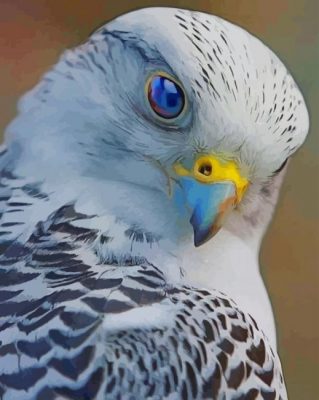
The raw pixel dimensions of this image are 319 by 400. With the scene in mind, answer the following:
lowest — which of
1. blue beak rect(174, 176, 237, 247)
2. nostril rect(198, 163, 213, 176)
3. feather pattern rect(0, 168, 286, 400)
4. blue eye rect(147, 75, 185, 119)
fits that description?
feather pattern rect(0, 168, 286, 400)

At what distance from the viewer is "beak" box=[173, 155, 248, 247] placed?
65cm

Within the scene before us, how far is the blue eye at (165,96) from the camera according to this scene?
0.67 metres

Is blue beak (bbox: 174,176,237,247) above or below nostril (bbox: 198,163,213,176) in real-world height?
below

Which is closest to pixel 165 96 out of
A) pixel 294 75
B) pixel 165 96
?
pixel 165 96

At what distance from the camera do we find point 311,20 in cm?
83

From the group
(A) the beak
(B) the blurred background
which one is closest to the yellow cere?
(A) the beak

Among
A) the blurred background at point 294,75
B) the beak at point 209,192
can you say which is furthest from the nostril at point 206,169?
the blurred background at point 294,75

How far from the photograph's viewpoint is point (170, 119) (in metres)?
0.67

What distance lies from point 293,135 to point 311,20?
188 millimetres

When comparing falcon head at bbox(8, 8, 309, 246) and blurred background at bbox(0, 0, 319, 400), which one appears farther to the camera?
blurred background at bbox(0, 0, 319, 400)

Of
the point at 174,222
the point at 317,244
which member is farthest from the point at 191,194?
the point at 317,244

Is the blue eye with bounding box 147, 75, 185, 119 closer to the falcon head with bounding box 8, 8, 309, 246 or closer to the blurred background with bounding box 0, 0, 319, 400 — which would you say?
the falcon head with bounding box 8, 8, 309, 246

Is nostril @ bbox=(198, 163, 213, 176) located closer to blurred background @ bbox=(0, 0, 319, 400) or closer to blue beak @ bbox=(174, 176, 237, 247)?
blue beak @ bbox=(174, 176, 237, 247)

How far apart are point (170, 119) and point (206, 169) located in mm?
52
